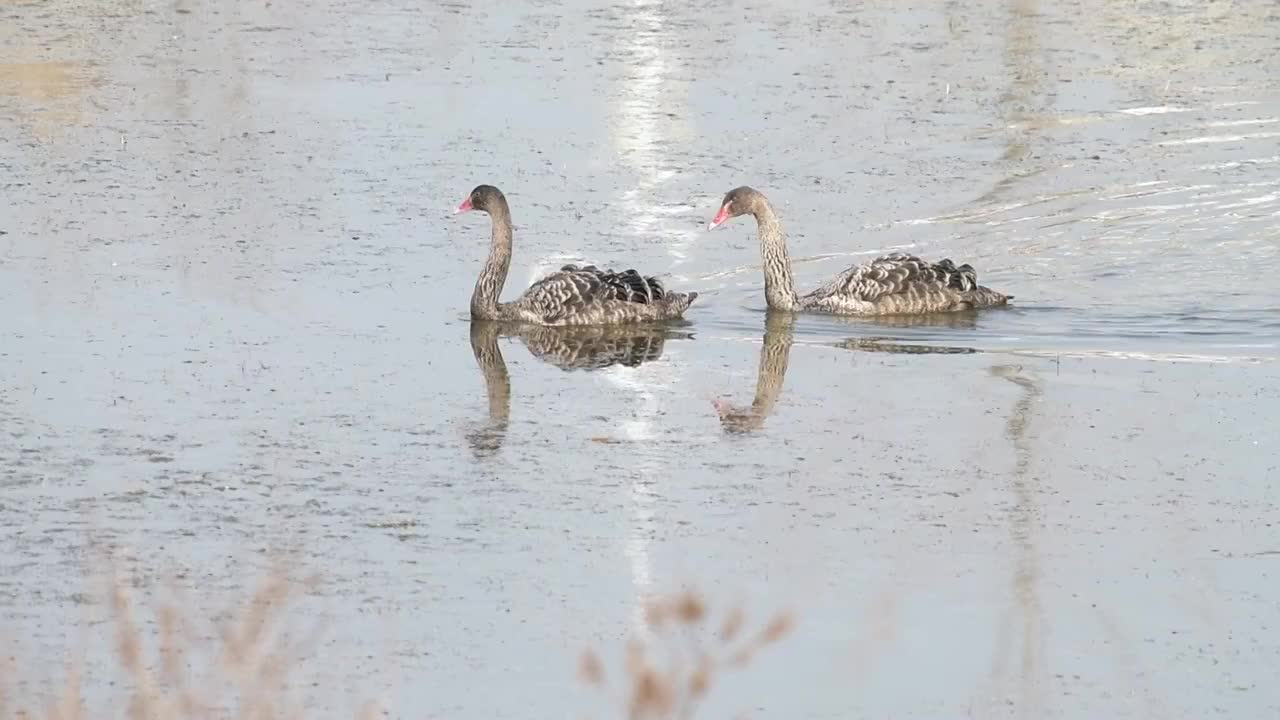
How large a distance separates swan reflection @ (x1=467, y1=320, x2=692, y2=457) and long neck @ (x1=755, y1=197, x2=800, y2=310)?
0.71 meters

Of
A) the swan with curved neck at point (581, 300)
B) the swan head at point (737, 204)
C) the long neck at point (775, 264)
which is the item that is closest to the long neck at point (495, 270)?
the swan with curved neck at point (581, 300)

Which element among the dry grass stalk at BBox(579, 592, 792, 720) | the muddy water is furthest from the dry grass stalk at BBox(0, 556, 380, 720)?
the dry grass stalk at BBox(579, 592, 792, 720)

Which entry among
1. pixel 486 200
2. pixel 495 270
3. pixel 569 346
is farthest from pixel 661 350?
pixel 486 200

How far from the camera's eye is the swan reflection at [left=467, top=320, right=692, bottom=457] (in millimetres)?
10656

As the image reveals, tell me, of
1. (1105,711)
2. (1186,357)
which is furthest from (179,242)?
(1105,711)

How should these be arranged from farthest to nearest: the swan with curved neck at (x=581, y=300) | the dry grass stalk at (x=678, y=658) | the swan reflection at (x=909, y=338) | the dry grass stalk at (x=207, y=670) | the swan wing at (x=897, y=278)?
the swan wing at (x=897, y=278), the swan with curved neck at (x=581, y=300), the swan reflection at (x=909, y=338), the dry grass stalk at (x=207, y=670), the dry grass stalk at (x=678, y=658)

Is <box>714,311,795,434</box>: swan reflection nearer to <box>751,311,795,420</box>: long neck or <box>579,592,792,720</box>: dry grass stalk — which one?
<box>751,311,795,420</box>: long neck

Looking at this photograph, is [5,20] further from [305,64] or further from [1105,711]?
[1105,711]

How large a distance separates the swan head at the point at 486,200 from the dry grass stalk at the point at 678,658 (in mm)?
5023

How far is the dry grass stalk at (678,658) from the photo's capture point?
387 centimetres

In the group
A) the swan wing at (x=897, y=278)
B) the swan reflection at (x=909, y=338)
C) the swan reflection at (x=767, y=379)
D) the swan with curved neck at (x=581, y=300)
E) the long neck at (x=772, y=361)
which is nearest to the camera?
the swan reflection at (x=767, y=379)

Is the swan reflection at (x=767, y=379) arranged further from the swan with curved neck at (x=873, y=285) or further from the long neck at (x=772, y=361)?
the swan with curved neck at (x=873, y=285)

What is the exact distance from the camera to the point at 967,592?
7.28m

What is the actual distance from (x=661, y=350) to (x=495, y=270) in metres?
1.03
